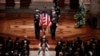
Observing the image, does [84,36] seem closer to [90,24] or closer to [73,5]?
[90,24]

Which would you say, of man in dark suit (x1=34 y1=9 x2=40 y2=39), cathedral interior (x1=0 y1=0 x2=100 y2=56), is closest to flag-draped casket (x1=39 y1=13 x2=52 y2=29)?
man in dark suit (x1=34 y1=9 x2=40 y2=39)

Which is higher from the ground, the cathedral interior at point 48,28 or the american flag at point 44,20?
the american flag at point 44,20

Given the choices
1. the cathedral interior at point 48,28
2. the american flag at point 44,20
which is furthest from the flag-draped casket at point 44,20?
the cathedral interior at point 48,28

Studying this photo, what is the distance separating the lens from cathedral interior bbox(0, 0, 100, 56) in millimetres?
21580

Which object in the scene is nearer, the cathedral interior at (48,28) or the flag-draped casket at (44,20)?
the flag-draped casket at (44,20)

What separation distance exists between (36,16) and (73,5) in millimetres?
9357

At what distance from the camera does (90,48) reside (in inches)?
691

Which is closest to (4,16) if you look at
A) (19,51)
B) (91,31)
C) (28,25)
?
(28,25)

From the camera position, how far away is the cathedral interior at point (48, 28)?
70.8 ft

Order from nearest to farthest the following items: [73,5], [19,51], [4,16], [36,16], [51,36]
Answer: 1. [19,51]
2. [36,16]
3. [51,36]
4. [4,16]
5. [73,5]

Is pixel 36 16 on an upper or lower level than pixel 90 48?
upper

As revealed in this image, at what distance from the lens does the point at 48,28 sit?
2238cm

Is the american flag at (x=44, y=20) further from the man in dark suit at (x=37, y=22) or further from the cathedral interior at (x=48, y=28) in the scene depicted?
the cathedral interior at (x=48, y=28)

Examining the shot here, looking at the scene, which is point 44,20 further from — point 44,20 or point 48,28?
point 48,28
